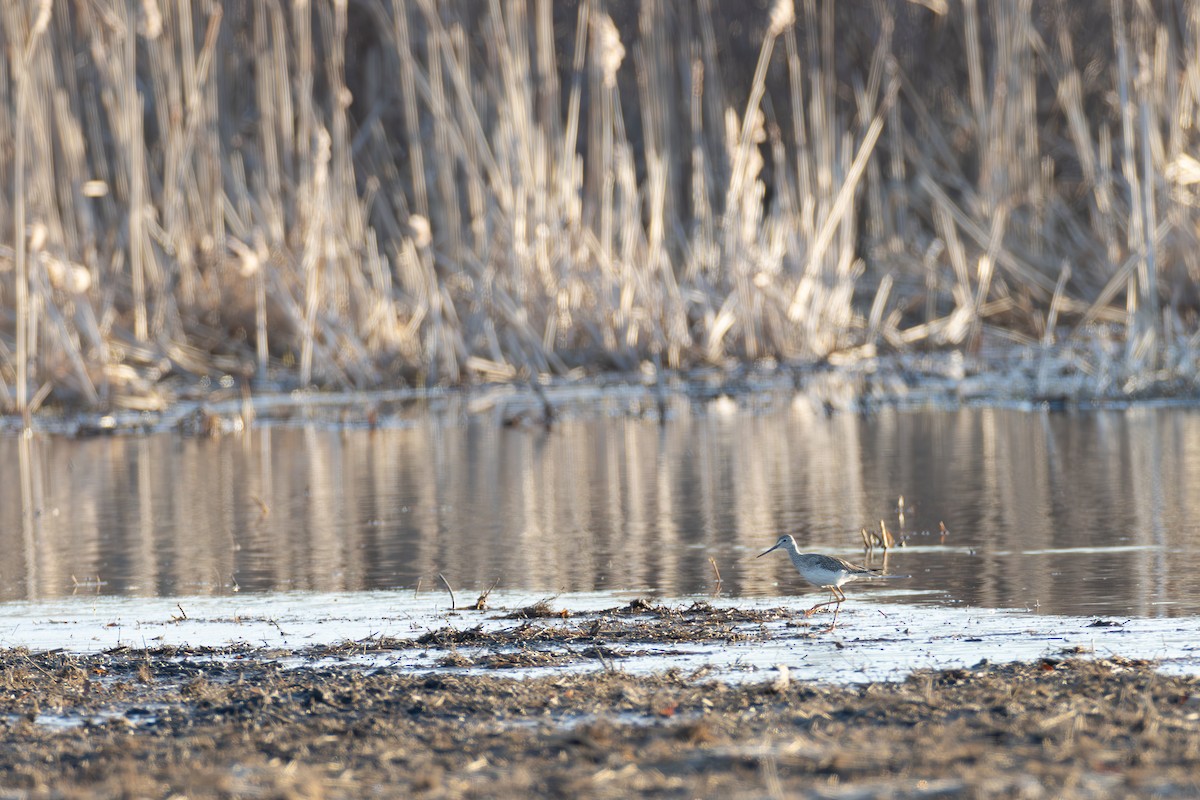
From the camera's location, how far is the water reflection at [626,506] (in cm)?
592

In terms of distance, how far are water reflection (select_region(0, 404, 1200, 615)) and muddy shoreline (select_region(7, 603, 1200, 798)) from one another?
1.31 m

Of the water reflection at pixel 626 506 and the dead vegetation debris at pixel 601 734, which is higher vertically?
the water reflection at pixel 626 506

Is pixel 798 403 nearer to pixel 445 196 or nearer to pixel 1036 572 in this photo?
pixel 445 196

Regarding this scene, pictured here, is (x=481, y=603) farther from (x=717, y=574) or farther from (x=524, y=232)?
(x=524, y=232)

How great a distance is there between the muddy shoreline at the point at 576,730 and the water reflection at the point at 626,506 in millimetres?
1308

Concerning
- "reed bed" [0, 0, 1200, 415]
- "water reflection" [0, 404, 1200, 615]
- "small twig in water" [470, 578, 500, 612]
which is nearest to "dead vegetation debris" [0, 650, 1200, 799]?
"small twig in water" [470, 578, 500, 612]

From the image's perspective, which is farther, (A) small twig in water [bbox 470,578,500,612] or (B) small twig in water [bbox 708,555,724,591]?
(B) small twig in water [bbox 708,555,724,591]

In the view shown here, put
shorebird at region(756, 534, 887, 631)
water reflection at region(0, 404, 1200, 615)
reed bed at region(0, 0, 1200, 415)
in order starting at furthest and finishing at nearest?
reed bed at region(0, 0, 1200, 415) → water reflection at region(0, 404, 1200, 615) → shorebird at region(756, 534, 887, 631)

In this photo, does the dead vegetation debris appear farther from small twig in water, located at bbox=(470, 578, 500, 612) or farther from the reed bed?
the reed bed

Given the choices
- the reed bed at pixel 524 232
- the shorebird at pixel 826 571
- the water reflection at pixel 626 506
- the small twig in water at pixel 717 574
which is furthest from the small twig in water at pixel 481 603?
the reed bed at pixel 524 232

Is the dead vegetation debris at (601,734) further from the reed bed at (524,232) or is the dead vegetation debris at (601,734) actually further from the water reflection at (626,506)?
the reed bed at (524,232)

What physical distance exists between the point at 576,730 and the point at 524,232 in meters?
10.0

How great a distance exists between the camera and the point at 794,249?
537 inches

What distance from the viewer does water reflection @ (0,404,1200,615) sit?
5918 millimetres
